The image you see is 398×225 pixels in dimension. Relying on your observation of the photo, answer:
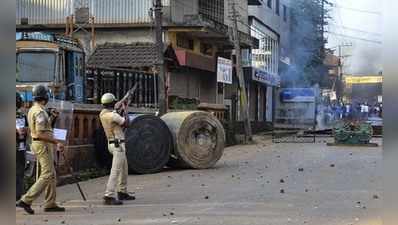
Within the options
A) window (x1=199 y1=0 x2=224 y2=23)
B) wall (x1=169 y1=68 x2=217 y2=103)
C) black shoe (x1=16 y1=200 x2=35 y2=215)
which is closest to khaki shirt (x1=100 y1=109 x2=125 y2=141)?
black shoe (x1=16 y1=200 x2=35 y2=215)

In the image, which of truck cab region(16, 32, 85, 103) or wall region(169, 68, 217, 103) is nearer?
truck cab region(16, 32, 85, 103)

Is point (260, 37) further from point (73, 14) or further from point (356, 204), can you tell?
point (356, 204)

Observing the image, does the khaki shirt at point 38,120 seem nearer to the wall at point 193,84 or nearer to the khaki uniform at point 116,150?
the khaki uniform at point 116,150

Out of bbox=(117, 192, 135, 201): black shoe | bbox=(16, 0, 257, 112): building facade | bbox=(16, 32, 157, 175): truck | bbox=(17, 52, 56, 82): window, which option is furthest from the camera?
bbox=(16, 0, 257, 112): building facade

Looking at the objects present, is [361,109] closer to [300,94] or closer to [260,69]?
[300,94]

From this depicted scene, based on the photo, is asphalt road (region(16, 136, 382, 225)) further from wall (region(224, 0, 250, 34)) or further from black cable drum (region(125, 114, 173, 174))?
wall (region(224, 0, 250, 34))

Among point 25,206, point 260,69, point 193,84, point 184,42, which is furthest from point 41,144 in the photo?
point 260,69

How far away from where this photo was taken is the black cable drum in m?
14.0

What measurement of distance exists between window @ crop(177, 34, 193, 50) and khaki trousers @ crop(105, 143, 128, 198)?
699 inches

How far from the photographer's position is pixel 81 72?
17.4 meters

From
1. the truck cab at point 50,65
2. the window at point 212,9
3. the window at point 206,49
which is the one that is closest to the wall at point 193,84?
the window at point 206,49

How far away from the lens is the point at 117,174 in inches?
390

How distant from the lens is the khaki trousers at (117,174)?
978cm

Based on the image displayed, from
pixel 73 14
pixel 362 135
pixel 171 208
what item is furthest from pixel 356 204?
pixel 73 14
